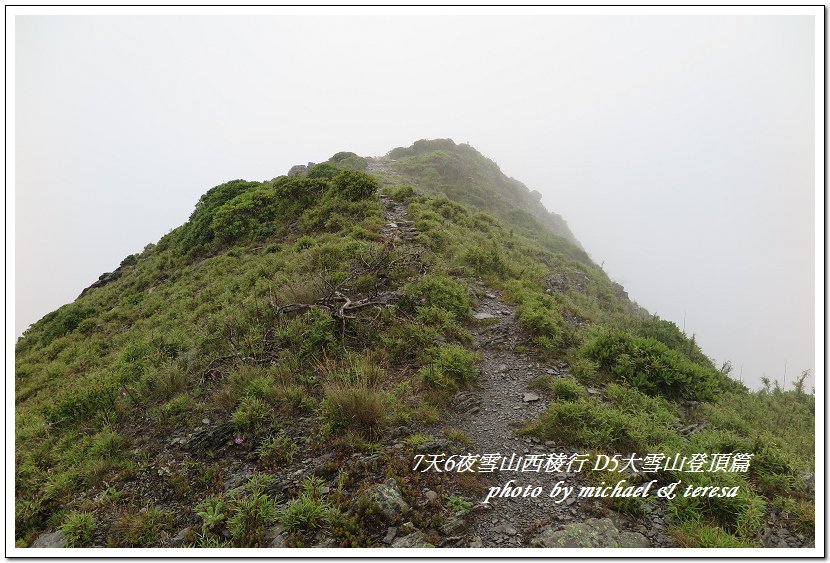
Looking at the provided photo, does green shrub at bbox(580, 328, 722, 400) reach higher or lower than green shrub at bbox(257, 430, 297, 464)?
lower

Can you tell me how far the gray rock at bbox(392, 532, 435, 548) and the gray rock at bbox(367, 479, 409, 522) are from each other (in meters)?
0.19

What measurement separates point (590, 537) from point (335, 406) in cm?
318

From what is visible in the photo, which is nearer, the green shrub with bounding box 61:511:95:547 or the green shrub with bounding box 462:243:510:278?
the green shrub with bounding box 61:511:95:547

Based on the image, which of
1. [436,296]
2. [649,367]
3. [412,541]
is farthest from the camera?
[436,296]

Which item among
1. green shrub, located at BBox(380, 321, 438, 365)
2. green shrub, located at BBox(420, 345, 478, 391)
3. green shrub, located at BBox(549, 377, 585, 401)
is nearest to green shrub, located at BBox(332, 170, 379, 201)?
green shrub, located at BBox(380, 321, 438, 365)

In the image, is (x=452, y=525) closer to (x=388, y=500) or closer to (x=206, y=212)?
(x=388, y=500)

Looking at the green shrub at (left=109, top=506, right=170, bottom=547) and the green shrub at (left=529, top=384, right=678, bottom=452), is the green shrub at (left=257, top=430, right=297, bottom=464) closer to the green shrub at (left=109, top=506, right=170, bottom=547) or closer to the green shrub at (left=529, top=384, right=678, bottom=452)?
the green shrub at (left=109, top=506, right=170, bottom=547)

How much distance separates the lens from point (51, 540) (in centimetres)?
419

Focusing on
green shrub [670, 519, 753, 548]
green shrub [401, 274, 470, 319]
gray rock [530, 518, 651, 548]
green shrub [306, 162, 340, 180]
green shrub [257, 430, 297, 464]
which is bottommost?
green shrub [670, 519, 753, 548]

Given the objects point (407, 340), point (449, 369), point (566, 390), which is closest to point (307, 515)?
point (449, 369)

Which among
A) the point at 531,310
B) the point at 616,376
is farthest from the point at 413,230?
the point at 616,376

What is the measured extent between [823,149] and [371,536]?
26.5 feet

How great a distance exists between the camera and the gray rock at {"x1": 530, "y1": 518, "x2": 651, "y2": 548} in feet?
11.5

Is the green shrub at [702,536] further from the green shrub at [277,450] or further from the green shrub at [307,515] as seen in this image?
the green shrub at [277,450]
